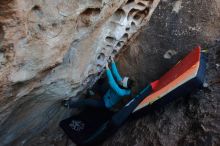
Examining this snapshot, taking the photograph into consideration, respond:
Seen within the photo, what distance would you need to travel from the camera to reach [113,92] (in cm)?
167

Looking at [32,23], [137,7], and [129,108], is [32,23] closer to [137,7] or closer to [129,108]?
[137,7]

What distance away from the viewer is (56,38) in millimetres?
1202

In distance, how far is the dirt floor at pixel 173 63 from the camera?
1431 mm

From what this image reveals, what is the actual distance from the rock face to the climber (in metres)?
0.06

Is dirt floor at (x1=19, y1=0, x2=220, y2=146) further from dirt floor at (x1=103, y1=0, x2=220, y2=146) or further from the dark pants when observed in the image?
the dark pants

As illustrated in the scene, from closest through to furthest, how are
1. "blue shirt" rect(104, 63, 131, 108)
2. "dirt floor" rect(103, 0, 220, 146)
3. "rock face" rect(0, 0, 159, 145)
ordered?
"rock face" rect(0, 0, 159, 145) < "dirt floor" rect(103, 0, 220, 146) < "blue shirt" rect(104, 63, 131, 108)

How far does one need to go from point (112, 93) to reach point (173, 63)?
0.33 m

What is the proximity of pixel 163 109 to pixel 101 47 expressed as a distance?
0.39 m

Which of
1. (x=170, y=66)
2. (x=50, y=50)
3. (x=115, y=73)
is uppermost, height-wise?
(x=50, y=50)

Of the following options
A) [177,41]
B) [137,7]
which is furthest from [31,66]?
[177,41]

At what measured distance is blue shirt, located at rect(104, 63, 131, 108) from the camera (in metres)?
1.62

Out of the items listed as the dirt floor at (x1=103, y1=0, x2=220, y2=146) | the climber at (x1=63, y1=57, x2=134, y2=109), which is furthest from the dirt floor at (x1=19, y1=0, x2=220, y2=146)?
the climber at (x1=63, y1=57, x2=134, y2=109)

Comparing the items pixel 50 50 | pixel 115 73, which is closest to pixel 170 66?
pixel 115 73

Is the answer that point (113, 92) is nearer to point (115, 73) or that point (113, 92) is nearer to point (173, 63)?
point (115, 73)
